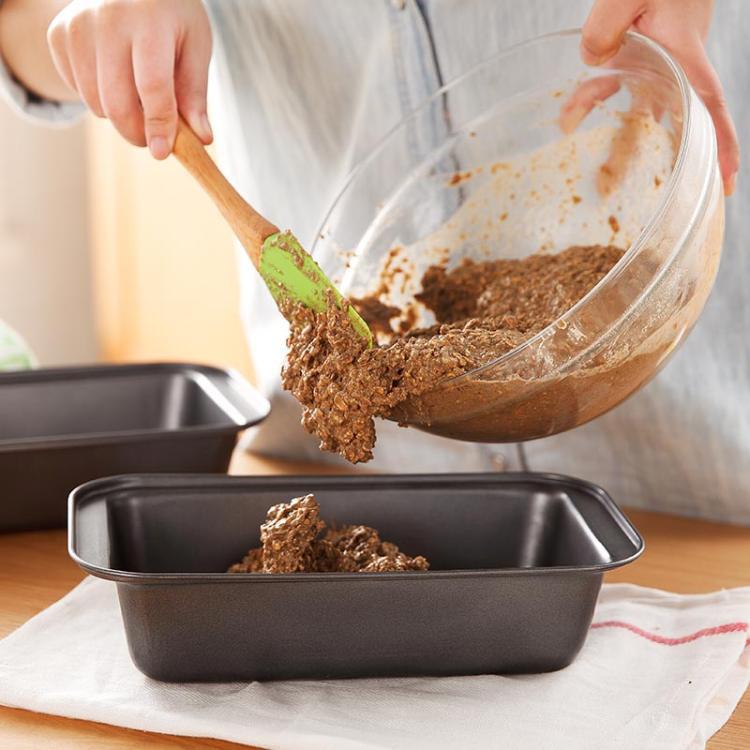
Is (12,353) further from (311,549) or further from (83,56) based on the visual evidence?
(311,549)

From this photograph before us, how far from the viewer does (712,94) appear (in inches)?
36.0

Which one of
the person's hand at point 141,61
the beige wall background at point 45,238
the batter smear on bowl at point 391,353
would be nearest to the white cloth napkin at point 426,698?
the batter smear on bowl at point 391,353

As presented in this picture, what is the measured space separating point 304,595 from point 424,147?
459mm

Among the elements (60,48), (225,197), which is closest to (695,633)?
(225,197)

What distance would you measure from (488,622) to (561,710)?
0.25 ft

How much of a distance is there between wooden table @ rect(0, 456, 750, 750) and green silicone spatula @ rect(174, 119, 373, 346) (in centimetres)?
32

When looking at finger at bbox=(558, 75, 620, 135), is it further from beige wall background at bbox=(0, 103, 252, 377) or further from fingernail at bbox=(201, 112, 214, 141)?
beige wall background at bbox=(0, 103, 252, 377)

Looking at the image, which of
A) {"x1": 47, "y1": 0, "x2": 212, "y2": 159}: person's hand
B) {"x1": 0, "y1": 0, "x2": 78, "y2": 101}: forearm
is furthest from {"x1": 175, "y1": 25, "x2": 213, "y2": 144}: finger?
{"x1": 0, "y1": 0, "x2": 78, "y2": 101}: forearm

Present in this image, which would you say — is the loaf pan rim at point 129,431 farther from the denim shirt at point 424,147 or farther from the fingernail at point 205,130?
the fingernail at point 205,130

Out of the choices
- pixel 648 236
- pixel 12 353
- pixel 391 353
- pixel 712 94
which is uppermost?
pixel 712 94

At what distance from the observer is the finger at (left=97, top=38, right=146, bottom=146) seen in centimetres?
97

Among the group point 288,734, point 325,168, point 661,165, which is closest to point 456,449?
point 325,168

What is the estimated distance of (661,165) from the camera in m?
0.95

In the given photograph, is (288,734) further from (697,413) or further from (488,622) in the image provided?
(697,413)
